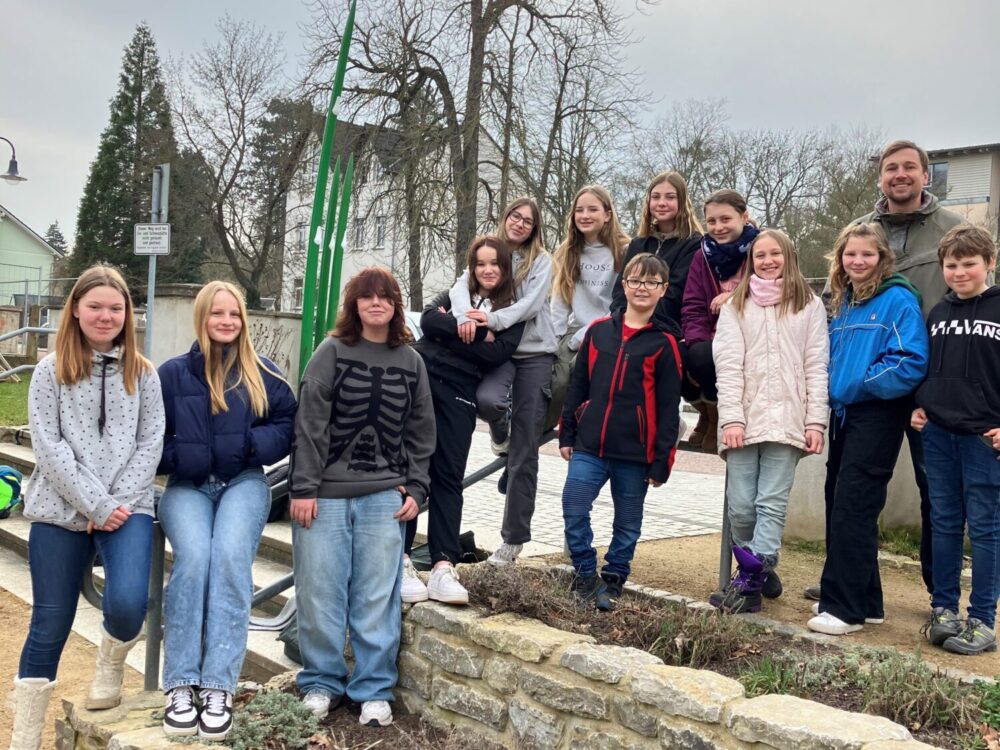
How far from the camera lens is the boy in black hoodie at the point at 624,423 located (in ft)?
12.5

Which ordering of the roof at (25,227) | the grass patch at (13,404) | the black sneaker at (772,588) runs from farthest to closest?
1. the roof at (25,227)
2. the grass patch at (13,404)
3. the black sneaker at (772,588)

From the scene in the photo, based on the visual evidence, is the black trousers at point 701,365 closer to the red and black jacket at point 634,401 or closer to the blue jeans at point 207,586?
the red and black jacket at point 634,401

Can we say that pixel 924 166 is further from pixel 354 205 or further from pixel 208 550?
pixel 354 205

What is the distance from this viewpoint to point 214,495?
3484 millimetres

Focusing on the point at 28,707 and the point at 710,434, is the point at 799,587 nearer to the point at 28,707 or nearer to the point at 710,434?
the point at 710,434

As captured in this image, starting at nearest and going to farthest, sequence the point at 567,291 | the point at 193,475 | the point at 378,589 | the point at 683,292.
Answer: the point at 193,475, the point at 378,589, the point at 683,292, the point at 567,291

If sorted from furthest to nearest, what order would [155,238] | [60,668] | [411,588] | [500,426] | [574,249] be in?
[155,238] → [60,668] → [574,249] → [500,426] → [411,588]

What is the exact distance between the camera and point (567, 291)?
4484 millimetres

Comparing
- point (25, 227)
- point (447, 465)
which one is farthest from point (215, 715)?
point (25, 227)

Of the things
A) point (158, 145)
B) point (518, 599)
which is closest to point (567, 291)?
point (518, 599)

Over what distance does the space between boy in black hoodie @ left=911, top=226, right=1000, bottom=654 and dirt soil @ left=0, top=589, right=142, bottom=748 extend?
4013 millimetres

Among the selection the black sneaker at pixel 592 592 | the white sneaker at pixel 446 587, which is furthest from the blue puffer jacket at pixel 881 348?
the white sneaker at pixel 446 587

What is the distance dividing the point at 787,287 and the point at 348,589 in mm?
2295

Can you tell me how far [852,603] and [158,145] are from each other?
30061 mm
